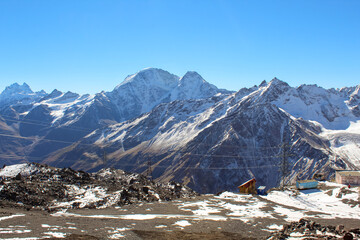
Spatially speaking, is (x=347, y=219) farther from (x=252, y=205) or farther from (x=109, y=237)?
(x=109, y=237)

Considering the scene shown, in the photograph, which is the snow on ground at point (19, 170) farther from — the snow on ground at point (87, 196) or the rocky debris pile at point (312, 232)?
the rocky debris pile at point (312, 232)

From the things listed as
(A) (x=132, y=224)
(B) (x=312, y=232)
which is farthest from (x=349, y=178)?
(A) (x=132, y=224)

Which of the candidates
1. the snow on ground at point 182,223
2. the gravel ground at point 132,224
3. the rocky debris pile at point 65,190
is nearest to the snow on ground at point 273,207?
the gravel ground at point 132,224

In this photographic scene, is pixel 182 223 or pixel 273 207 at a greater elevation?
pixel 182 223

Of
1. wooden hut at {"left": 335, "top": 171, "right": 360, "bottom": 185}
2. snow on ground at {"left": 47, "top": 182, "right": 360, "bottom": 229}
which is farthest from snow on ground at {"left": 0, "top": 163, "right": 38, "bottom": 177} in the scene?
wooden hut at {"left": 335, "top": 171, "right": 360, "bottom": 185}

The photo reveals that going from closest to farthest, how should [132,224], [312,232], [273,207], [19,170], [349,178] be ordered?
[312,232] → [132,224] → [273,207] → [19,170] → [349,178]

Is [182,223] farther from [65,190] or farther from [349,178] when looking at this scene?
[349,178]

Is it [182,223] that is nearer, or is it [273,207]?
[182,223]
